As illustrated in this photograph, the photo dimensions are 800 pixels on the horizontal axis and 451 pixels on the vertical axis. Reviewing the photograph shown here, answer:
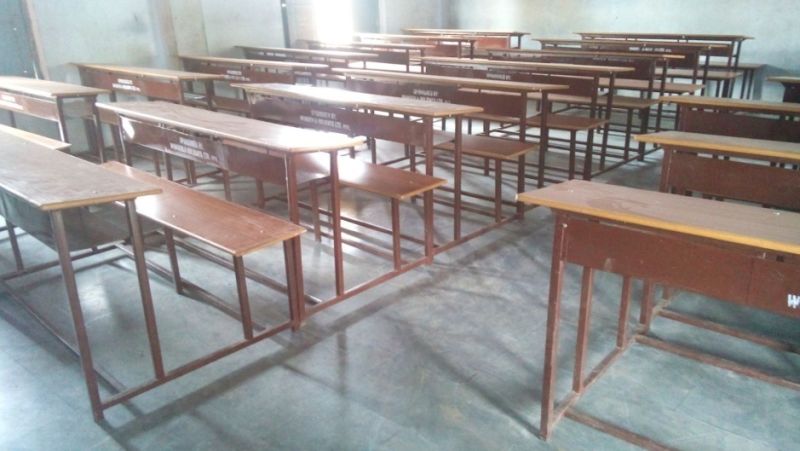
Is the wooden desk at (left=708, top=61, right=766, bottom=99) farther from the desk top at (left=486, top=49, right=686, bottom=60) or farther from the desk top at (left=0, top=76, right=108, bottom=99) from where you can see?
the desk top at (left=0, top=76, right=108, bottom=99)

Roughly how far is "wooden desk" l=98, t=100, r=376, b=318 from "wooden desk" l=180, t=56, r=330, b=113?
6.88 ft

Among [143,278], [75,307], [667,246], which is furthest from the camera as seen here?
[143,278]

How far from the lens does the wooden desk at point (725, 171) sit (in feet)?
7.61

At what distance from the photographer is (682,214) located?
5.15ft

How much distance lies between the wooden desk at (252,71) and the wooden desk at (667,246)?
3.97 metres

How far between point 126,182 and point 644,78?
472 centimetres

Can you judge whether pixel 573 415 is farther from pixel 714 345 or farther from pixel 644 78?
pixel 644 78

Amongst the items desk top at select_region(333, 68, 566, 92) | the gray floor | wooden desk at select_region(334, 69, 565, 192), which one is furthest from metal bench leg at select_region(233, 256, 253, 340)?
desk top at select_region(333, 68, 566, 92)

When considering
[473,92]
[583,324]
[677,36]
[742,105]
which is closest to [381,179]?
[473,92]

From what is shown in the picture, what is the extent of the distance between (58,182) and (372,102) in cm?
180

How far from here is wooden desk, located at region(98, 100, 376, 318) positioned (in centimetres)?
251

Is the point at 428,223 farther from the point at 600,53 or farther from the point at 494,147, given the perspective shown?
the point at 600,53

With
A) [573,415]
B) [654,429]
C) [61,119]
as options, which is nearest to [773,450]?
[654,429]

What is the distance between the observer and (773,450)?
184 cm
